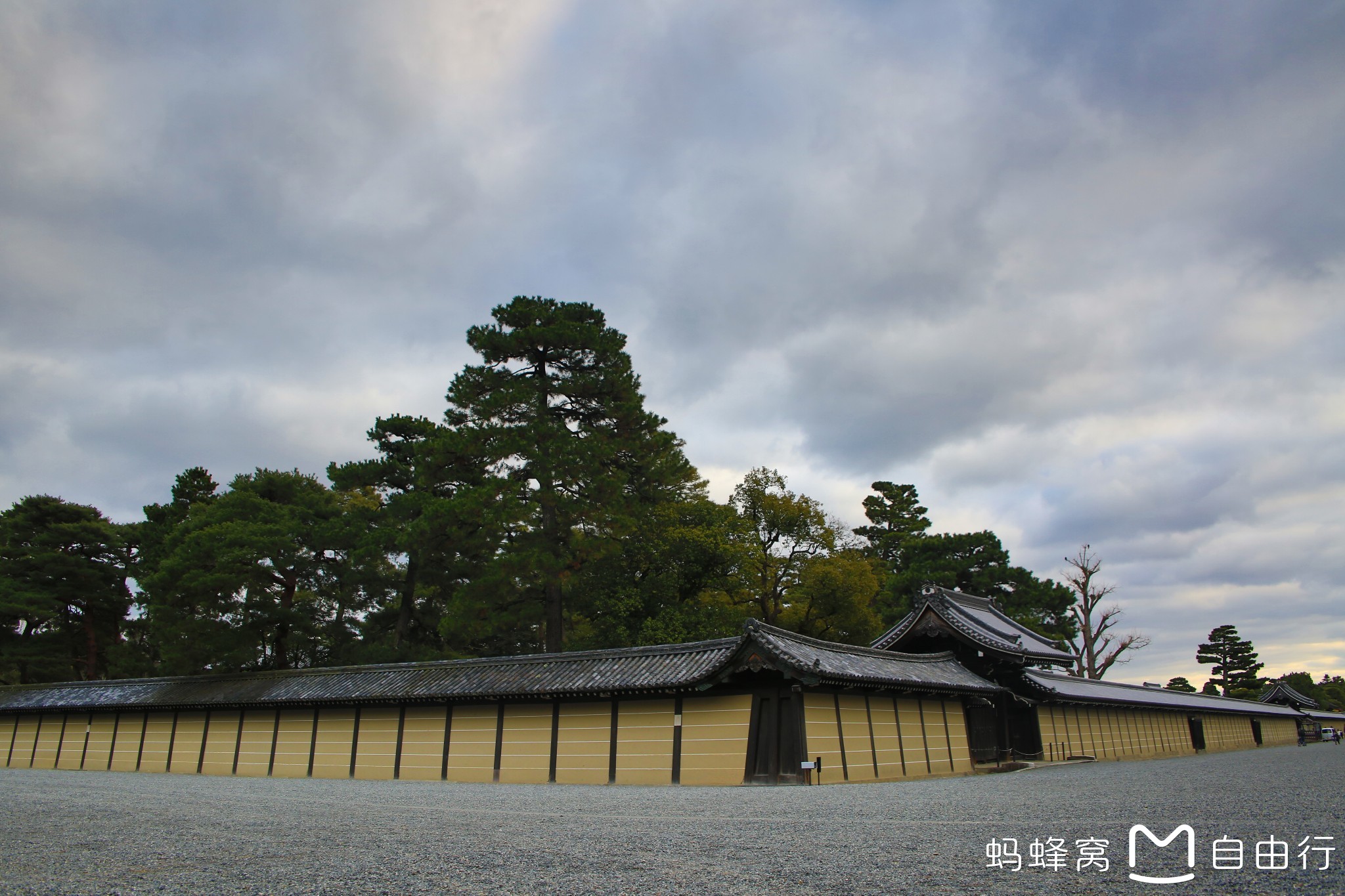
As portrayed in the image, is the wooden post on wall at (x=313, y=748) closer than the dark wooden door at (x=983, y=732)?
Yes

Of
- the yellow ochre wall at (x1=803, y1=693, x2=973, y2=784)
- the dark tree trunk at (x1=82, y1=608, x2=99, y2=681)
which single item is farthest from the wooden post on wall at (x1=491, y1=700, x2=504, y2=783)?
the dark tree trunk at (x1=82, y1=608, x2=99, y2=681)

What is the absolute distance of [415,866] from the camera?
5.38 metres

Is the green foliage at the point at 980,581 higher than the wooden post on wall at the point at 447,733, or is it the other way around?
the green foliage at the point at 980,581

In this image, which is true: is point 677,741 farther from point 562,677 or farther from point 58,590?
point 58,590

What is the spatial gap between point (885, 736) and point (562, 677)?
7.81 m

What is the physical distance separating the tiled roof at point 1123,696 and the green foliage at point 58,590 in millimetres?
46591

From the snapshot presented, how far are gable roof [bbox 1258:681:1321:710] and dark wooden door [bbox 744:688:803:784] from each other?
57368mm

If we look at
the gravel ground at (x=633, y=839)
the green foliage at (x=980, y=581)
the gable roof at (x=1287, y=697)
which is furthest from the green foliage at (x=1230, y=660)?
the gravel ground at (x=633, y=839)

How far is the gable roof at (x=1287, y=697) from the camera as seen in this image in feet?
180

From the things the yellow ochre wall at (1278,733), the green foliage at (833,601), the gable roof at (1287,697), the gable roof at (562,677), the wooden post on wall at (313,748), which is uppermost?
the green foliage at (833,601)

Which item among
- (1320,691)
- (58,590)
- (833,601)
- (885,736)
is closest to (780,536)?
(833,601)

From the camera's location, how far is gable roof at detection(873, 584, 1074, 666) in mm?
24875

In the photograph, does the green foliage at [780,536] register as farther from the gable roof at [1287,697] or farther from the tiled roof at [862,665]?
the gable roof at [1287,697]

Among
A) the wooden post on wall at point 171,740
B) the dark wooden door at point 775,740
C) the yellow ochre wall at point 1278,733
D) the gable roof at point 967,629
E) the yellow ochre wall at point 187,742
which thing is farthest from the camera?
the yellow ochre wall at point 1278,733
